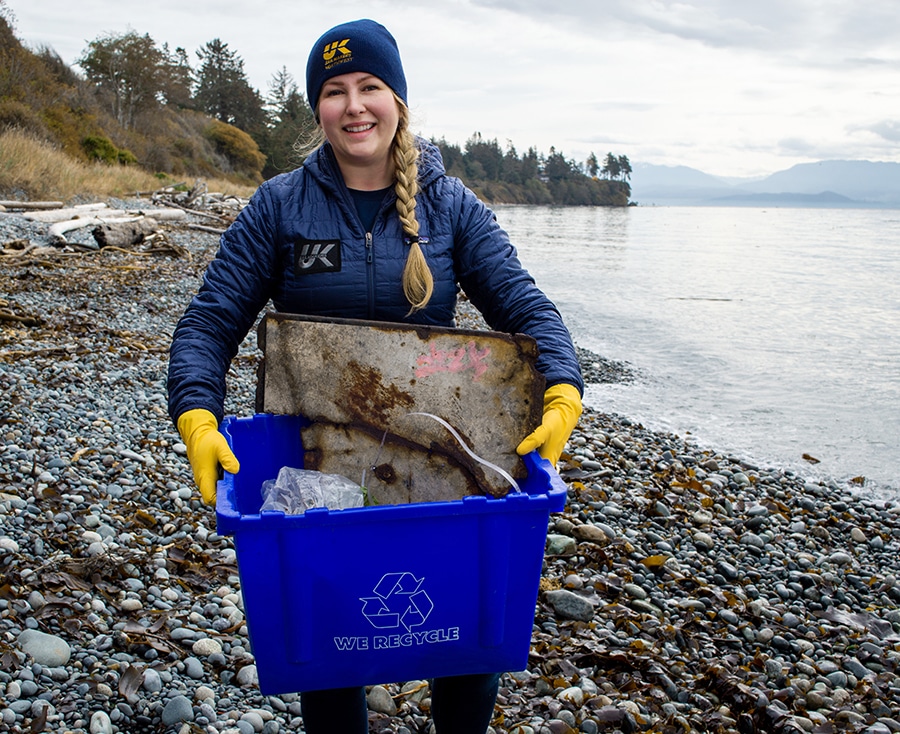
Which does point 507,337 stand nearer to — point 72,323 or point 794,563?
point 794,563

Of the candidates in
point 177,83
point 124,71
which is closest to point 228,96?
point 177,83

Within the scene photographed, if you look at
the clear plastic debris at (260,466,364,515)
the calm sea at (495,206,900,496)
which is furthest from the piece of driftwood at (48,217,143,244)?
the clear plastic debris at (260,466,364,515)

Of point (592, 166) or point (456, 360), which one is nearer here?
point (456, 360)

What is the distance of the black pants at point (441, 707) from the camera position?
1999 millimetres

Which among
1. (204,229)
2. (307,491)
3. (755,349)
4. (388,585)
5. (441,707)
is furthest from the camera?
(204,229)

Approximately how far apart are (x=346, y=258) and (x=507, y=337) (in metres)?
0.60

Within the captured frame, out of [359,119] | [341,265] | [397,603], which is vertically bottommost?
[397,603]

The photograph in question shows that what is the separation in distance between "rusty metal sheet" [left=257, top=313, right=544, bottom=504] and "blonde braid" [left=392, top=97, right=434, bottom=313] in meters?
0.31

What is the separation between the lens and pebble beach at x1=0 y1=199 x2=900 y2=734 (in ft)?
9.18

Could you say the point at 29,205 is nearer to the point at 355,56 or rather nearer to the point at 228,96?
the point at 355,56

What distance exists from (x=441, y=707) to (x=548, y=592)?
1.78 m

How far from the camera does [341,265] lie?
2.23 m

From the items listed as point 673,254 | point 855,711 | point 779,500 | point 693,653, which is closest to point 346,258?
point 693,653

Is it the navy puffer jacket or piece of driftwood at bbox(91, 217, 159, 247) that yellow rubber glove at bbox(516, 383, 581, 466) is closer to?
the navy puffer jacket
